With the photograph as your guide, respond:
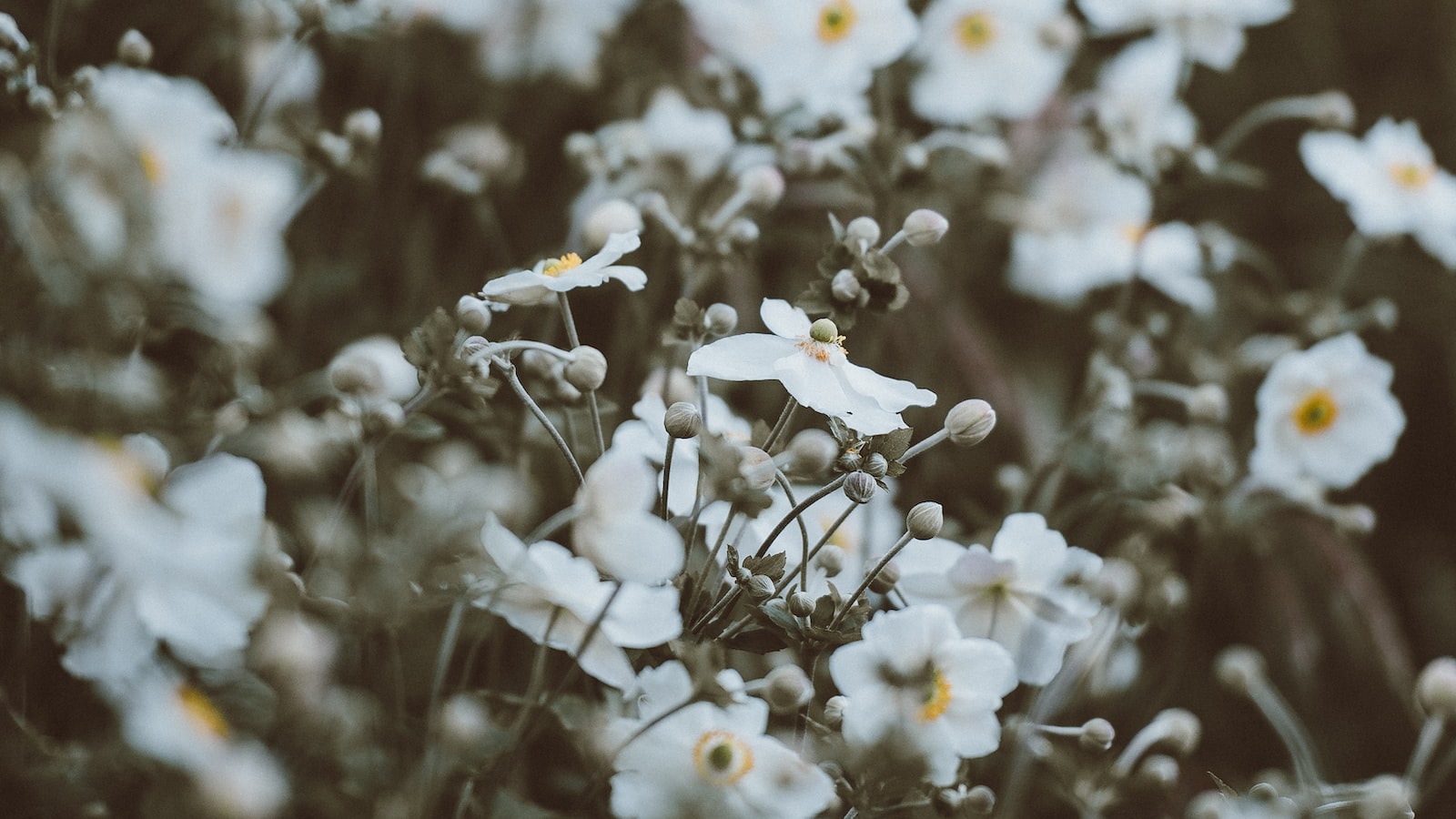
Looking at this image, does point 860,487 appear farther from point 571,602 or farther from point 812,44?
point 812,44

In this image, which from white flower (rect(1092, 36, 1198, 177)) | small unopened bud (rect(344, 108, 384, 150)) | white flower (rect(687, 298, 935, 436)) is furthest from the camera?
white flower (rect(1092, 36, 1198, 177))

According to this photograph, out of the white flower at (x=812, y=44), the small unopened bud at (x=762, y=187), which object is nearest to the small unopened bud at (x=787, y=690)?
the small unopened bud at (x=762, y=187)

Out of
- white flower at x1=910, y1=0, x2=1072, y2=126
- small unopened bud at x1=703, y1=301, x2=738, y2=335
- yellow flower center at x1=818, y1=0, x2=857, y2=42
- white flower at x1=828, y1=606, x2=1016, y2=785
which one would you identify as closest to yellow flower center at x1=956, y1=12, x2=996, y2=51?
white flower at x1=910, y1=0, x2=1072, y2=126

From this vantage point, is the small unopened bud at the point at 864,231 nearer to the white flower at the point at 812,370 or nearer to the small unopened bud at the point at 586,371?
the white flower at the point at 812,370

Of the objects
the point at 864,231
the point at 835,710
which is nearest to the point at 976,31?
the point at 864,231

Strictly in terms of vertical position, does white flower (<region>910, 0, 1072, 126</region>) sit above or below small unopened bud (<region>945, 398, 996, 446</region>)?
above

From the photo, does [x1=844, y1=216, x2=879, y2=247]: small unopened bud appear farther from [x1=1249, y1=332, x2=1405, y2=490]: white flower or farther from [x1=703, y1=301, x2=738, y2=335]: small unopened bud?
[x1=1249, y1=332, x2=1405, y2=490]: white flower

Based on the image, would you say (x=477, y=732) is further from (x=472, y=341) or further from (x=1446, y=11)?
(x=1446, y=11)
